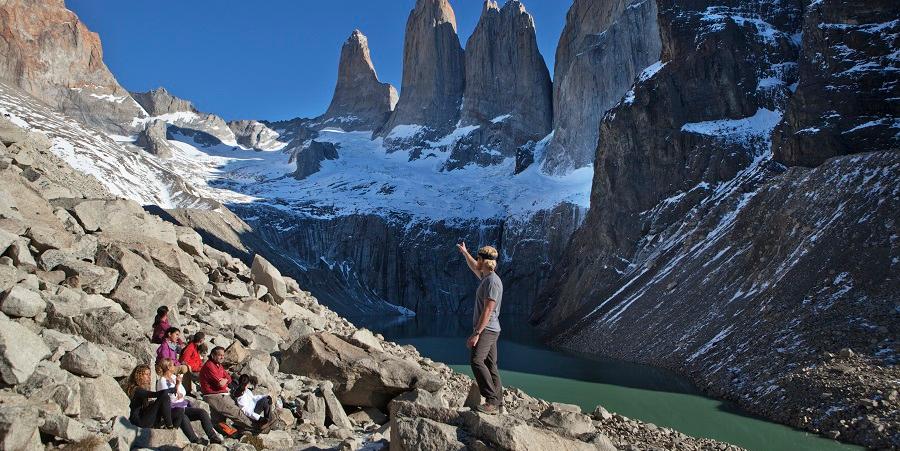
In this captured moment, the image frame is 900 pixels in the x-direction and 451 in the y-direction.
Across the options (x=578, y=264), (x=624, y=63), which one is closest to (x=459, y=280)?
(x=624, y=63)

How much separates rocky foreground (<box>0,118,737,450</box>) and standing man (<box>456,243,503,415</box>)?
36cm

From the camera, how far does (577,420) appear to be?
34.1 feet

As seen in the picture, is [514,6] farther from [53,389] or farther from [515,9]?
[53,389]

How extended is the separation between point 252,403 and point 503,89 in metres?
170

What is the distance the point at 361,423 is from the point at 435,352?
38317mm

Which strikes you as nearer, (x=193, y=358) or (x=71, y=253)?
(x=193, y=358)

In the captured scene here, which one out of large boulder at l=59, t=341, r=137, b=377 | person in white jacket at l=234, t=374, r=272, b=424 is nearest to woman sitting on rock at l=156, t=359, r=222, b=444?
large boulder at l=59, t=341, r=137, b=377

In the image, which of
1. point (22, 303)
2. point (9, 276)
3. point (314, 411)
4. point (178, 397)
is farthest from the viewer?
point (314, 411)

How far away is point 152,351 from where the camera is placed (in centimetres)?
1268

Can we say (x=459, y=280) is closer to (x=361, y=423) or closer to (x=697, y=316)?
(x=697, y=316)

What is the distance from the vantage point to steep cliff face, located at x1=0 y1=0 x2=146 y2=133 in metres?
168

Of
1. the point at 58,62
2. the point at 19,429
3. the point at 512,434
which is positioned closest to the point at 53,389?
the point at 19,429

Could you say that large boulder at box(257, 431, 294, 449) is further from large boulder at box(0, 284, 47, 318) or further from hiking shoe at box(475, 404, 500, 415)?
large boulder at box(0, 284, 47, 318)

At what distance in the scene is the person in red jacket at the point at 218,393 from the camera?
1162cm
